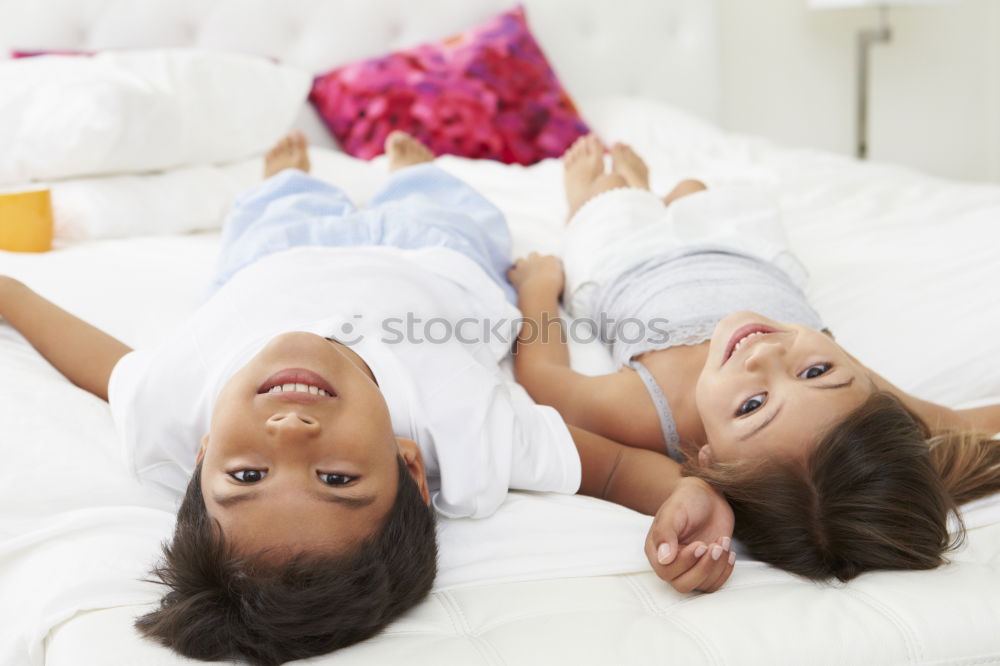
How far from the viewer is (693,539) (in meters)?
0.83

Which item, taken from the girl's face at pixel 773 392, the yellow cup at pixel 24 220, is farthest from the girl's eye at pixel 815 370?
the yellow cup at pixel 24 220

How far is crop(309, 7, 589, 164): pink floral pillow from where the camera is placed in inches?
90.3

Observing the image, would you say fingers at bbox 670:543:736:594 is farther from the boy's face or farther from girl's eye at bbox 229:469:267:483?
girl's eye at bbox 229:469:267:483

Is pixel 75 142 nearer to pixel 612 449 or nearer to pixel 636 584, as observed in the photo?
pixel 612 449

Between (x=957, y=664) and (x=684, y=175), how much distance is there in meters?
1.57

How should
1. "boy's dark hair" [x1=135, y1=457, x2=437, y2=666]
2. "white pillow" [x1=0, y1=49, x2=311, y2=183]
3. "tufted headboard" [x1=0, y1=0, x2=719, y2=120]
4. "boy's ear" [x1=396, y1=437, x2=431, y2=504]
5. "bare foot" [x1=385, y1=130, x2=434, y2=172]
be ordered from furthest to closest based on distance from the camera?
"tufted headboard" [x1=0, y1=0, x2=719, y2=120]
"bare foot" [x1=385, y1=130, x2=434, y2=172]
"white pillow" [x1=0, y1=49, x2=311, y2=183]
"boy's ear" [x1=396, y1=437, x2=431, y2=504]
"boy's dark hair" [x1=135, y1=457, x2=437, y2=666]

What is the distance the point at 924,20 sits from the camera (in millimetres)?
3332

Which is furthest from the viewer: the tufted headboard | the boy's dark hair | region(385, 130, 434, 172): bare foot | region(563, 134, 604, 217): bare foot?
the tufted headboard

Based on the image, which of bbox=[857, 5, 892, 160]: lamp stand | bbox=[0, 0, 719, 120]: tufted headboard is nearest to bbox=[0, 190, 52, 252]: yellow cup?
bbox=[0, 0, 719, 120]: tufted headboard

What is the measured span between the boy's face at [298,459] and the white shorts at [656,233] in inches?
25.8

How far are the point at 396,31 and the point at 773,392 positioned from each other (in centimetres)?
197

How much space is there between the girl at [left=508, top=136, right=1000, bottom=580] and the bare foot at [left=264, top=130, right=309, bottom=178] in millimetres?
560

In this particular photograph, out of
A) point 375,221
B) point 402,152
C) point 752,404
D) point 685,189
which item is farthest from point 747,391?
point 402,152

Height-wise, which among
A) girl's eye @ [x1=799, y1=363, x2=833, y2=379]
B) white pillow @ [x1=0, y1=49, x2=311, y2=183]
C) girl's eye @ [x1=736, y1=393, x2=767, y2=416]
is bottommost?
girl's eye @ [x1=736, y1=393, x2=767, y2=416]
